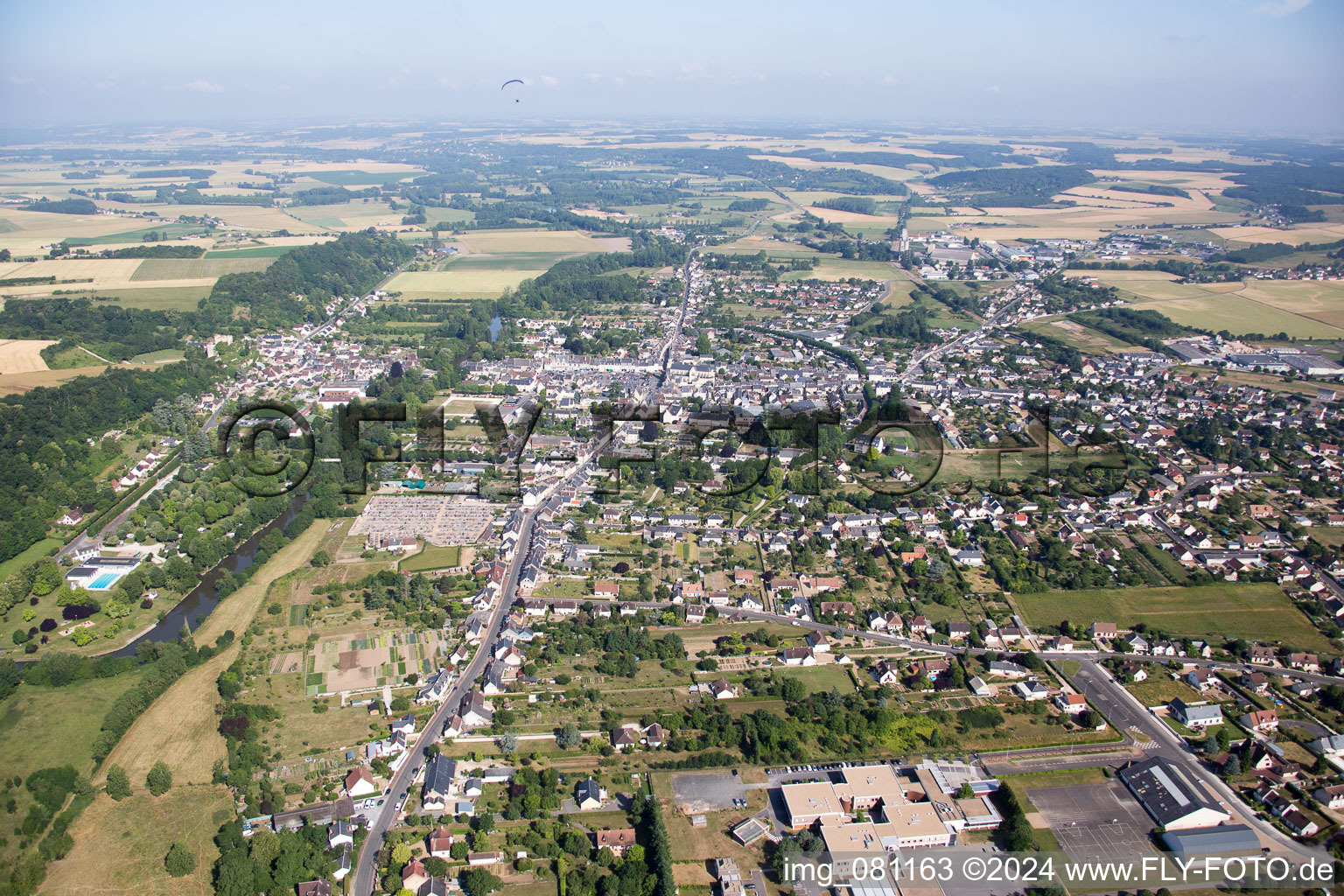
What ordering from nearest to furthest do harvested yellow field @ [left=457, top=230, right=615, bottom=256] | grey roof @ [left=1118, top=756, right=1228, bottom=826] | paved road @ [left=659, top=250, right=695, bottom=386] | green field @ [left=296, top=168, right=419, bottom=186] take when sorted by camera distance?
1. grey roof @ [left=1118, top=756, right=1228, bottom=826]
2. paved road @ [left=659, top=250, right=695, bottom=386]
3. harvested yellow field @ [left=457, top=230, right=615, bottom=256]
4. green field @ [left=296, top=168, right=419, bottom=186]

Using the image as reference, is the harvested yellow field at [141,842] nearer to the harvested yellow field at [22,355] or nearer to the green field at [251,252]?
the harvested yellow field at [22,355]

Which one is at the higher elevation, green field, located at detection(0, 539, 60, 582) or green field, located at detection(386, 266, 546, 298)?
green field, located at detection(386, 266, 546, 298)

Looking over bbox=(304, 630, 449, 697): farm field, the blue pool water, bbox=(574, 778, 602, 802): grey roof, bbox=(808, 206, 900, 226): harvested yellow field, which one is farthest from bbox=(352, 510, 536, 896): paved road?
bbox=(808, 206, 900, 226): harvested yellow field

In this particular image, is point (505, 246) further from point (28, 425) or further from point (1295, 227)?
point (1295, 227)

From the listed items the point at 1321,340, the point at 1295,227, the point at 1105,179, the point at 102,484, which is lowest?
the point at 102,484

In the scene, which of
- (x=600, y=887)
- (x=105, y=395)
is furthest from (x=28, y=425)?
(x=600, y=887)

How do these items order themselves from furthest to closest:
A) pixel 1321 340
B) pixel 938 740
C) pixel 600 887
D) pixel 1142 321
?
1. pixel 1142 321
2. pixel 1321 340
3. pixel 938 740
4. pixel 600 887

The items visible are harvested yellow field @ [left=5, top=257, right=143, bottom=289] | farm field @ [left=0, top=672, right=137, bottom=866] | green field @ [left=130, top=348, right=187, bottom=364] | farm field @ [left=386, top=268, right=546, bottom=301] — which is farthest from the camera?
farm field @ [left=386, top=268, right=546, bottom=301]

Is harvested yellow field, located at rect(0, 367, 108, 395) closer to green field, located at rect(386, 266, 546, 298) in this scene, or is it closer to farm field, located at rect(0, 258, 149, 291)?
farm field, located at rect(0, 258, 149, 291)

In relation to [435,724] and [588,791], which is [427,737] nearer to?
[435,724]
